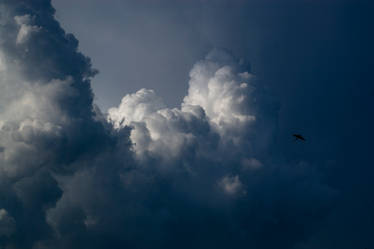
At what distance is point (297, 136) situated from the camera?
63.0 metres

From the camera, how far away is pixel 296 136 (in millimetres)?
63562

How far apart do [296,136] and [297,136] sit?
0.56 metres
